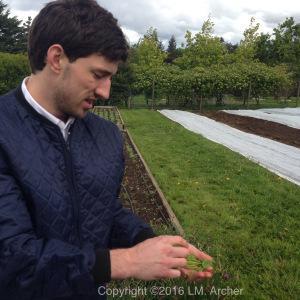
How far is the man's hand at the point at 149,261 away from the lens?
50.6 inches

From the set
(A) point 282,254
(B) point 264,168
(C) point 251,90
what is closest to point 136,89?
(C) point 251,90

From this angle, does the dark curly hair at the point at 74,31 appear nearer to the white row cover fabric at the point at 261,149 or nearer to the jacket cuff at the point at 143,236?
the jacket cuff at the point at 143,236

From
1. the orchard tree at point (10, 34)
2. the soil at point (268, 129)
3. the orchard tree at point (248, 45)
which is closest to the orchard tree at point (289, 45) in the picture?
the orchard tree at point (248, 45)

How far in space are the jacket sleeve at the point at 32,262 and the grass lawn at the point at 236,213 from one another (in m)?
2.05

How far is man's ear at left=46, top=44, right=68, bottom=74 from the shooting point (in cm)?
141

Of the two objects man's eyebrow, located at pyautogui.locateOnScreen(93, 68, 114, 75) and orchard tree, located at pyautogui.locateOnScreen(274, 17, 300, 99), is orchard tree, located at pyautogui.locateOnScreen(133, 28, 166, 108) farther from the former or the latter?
man's eyebrow, located at pyautogui.locateOnScreen(93, 68, 114, 75)

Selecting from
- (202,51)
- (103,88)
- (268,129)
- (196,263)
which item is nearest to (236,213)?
(196,263)

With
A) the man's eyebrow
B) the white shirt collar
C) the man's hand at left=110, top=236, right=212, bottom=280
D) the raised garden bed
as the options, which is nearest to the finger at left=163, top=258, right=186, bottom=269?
the man's hand at left=110, top=236, right=212, bottom=280

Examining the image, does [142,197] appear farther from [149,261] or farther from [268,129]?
[268,129]

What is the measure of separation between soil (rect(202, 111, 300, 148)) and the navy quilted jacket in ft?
36.4

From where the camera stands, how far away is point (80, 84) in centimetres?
149

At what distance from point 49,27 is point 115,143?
55 centimetres

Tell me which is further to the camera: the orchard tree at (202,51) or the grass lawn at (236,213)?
the orchard tree at (202,51)

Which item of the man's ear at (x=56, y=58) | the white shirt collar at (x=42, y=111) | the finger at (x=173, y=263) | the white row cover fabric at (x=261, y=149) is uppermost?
the man's ear at (x=56, y=58)
